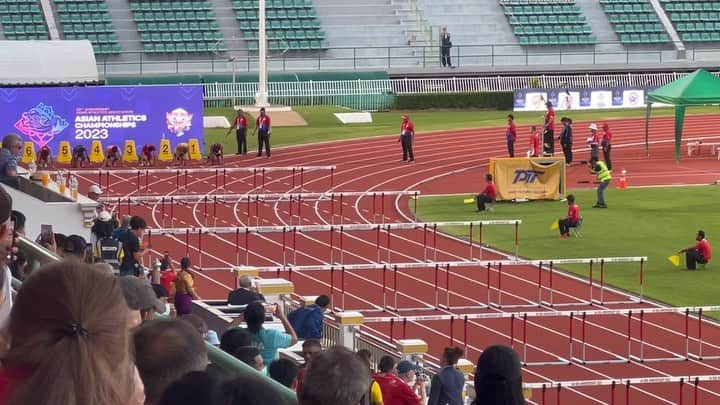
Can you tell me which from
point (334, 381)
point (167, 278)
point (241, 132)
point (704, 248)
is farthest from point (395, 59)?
point (334, 381)

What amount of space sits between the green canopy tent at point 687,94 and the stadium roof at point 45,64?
16086mm

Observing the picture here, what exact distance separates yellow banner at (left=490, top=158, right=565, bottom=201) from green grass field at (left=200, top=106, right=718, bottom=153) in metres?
11.1

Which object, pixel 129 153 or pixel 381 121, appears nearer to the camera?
pixel 129 153

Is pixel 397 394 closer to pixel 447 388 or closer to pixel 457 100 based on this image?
pixel 447 388

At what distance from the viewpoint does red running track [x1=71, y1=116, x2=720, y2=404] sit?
20625mm

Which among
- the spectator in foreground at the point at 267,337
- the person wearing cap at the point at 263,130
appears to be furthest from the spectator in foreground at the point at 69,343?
the person wearing cap at the point at 263,130

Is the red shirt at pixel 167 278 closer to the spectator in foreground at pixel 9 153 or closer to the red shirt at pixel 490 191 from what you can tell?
the spectator in foreground at pixel 9 153

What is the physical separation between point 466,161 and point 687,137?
9.00 metres

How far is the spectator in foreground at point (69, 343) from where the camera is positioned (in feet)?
9.77

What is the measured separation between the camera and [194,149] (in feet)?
132

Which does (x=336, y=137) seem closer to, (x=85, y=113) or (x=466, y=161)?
(x=466, y=161)

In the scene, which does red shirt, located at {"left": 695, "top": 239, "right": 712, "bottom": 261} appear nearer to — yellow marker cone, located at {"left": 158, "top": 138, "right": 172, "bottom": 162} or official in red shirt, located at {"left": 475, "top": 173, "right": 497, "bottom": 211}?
official in red shirt, located at {"left": 475, "top": 173, "right": 497, "bottom": 211}

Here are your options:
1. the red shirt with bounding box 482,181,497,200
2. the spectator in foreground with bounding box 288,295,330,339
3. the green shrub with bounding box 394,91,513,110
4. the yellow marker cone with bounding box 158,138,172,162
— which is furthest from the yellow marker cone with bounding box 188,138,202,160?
the spectator in foreground with bounding box 288,295,330,339

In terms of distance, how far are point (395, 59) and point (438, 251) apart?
31526 mm
